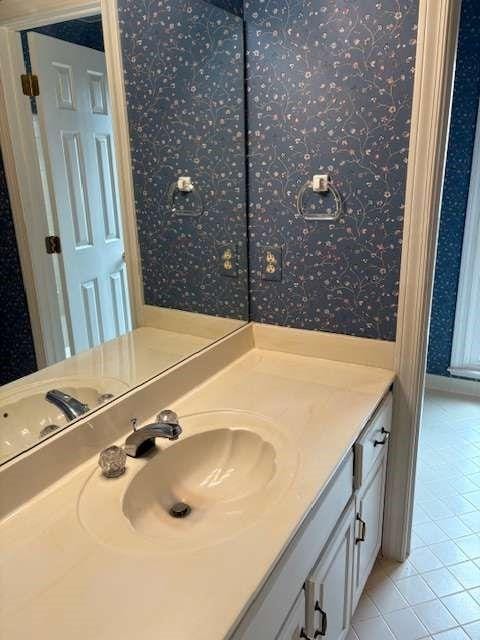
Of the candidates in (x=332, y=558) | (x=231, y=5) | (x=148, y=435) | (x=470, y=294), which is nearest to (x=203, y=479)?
(x=148, y=435)

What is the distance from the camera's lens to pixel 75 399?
119cm

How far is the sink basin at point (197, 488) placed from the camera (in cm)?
94

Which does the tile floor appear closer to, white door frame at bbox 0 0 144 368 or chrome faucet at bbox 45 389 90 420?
chrome faucet at bbox 45 389 90 420

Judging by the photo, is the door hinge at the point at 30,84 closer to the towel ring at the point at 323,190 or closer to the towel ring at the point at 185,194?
the towel ring at the point at 185,194

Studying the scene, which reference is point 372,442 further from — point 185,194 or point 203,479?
point 185,194

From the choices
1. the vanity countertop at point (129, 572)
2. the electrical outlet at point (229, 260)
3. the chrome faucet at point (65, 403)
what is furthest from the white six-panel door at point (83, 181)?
the electrical outlet at point (229, 260)

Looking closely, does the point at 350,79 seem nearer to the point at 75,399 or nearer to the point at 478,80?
the point at 75,399

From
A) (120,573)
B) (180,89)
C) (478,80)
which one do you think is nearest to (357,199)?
(180,89)

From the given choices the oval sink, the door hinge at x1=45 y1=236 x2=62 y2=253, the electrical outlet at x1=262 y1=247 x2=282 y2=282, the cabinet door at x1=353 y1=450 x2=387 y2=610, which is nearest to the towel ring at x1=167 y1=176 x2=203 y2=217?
the electrical outlet at x1=262 y1=247 x2=282 y2=282

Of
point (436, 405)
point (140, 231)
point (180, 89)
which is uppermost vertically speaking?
point (180, 89)

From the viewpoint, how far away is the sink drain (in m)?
1.17

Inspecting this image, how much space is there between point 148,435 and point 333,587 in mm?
624

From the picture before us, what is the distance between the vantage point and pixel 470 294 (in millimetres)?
3078

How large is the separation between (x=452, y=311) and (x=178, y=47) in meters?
2.37
